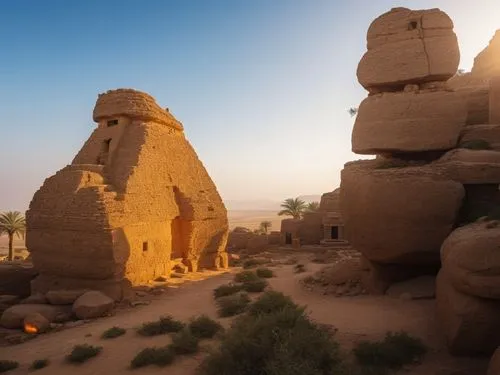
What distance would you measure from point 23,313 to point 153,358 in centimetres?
683

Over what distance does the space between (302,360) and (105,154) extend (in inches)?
538

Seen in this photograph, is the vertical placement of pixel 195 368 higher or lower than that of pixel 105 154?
lower

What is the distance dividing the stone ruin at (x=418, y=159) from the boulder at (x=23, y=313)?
403 inches

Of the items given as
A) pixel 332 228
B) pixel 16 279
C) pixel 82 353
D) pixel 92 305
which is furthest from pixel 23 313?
pixel 332 228

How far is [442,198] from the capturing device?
993cm

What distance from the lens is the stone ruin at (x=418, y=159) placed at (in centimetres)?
995

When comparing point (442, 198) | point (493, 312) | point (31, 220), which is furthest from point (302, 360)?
point (31, 220)

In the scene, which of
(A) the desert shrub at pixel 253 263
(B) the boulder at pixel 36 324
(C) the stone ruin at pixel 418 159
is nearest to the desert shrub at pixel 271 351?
(C) the stone ruin at pixel 418 159

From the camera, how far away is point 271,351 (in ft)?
22.7

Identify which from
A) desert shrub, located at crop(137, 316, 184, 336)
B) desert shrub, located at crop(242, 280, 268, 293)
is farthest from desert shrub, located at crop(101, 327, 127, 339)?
desert shrub, located at crop(242, 280, 268, 293)

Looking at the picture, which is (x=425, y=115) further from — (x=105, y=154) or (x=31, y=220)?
(x=31, y=220)

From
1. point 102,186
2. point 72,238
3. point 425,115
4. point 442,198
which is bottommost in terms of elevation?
point 72,238

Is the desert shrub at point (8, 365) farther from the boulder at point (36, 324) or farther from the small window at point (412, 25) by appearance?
the small window at point (412, 25)

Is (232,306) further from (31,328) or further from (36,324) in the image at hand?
(31,328)
